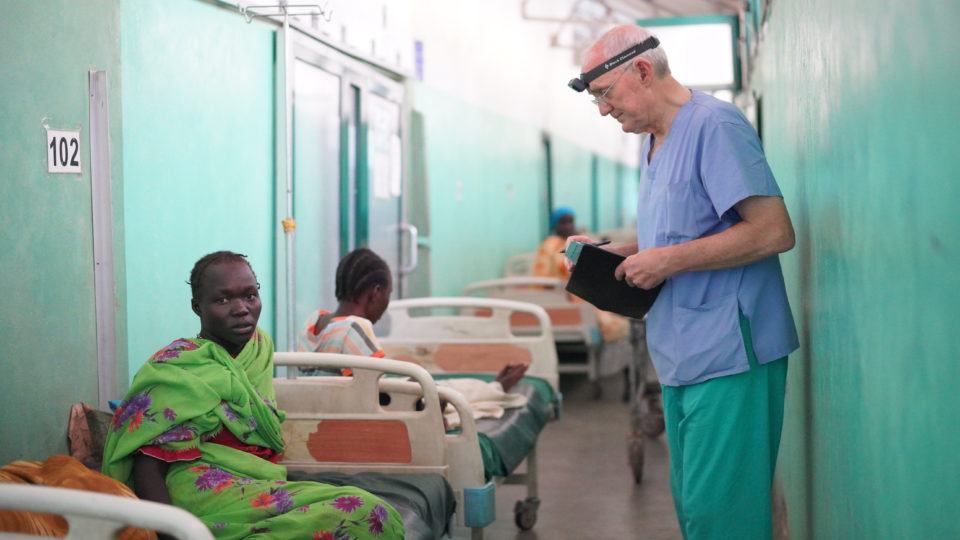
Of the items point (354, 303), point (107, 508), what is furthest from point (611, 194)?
point (107, 508)

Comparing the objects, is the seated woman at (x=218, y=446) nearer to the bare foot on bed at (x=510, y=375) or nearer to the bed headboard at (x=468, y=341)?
the bare foot on bed at (x=510, y=375)

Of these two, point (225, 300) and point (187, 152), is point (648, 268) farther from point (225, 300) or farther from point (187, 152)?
point (187, 152)

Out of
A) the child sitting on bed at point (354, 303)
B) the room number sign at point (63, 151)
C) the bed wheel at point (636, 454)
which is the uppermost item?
the room number sign at point (63, 151)

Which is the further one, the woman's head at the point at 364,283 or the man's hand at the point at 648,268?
the woman's head at the point at 364,283

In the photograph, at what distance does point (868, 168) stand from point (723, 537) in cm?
105

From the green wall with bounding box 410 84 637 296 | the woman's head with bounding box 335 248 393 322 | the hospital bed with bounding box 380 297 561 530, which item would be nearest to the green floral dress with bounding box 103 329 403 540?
the woman's head with bounding box 335 248 393 322

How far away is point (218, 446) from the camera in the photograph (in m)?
2.67

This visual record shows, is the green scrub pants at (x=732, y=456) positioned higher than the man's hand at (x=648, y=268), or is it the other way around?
the man's hand at (x=648, y=268)

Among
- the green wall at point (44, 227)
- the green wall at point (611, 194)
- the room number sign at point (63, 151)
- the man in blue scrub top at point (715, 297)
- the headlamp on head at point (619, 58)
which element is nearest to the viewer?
the man in blue scrub top at point (715, 297)

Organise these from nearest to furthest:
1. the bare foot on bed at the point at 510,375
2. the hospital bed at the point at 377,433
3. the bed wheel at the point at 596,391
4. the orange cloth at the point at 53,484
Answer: the orange cloth at the point at 53,484 < the hospital bed at the point at 377,433 < the bare foot on bed at the point at 510,375 < the bed wheel at the point at 596,391

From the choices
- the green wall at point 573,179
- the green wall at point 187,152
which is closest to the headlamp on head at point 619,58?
the green wall at point 187,152

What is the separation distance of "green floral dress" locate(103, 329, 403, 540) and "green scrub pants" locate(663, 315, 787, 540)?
2.34 ft

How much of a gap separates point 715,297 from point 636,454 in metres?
3.06

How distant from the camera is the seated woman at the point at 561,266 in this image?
29.2ft
